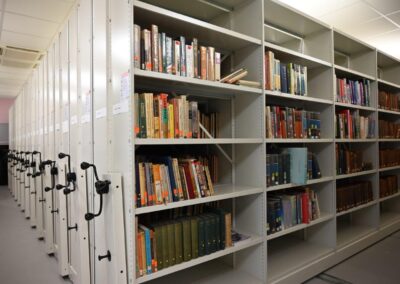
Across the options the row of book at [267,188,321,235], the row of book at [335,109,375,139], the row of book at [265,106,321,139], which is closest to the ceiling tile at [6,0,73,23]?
the row of book at [265,106,321,139]

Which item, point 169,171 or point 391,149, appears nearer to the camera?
point 169,171

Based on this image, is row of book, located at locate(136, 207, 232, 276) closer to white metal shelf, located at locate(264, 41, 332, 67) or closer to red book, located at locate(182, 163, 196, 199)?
red book, located at locate(182, 163, 196, 199)

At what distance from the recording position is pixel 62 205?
7.46ft

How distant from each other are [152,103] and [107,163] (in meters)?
0.48

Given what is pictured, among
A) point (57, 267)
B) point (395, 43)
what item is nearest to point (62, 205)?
point (57, 267)

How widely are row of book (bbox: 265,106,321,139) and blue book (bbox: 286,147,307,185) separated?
0.17 metres

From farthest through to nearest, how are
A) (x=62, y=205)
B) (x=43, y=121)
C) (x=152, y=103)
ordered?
(x=43, y=121)
(x=62, y=205)
(x=152, y=103)

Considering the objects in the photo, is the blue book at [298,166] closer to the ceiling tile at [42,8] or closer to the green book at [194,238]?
the green book at [194,238]

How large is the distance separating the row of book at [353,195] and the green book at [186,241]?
1864 millimetres

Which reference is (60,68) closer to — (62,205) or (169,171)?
(62,205)

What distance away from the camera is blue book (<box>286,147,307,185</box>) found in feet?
7.45

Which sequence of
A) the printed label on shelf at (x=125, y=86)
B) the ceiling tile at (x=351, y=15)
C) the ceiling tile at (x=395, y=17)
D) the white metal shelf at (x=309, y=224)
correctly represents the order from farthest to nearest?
the ceiling tile at (x=395, y=17) → the ceiling tile at (x=351, y=15) → the white metal shelf at (x=309, y=224) → the printed label on shelf at (x=125, y=86)

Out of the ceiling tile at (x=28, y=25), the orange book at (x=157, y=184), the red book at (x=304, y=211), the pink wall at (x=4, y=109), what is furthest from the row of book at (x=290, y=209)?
the pink wall at (x=4, y=109)

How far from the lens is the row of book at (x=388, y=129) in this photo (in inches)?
141
